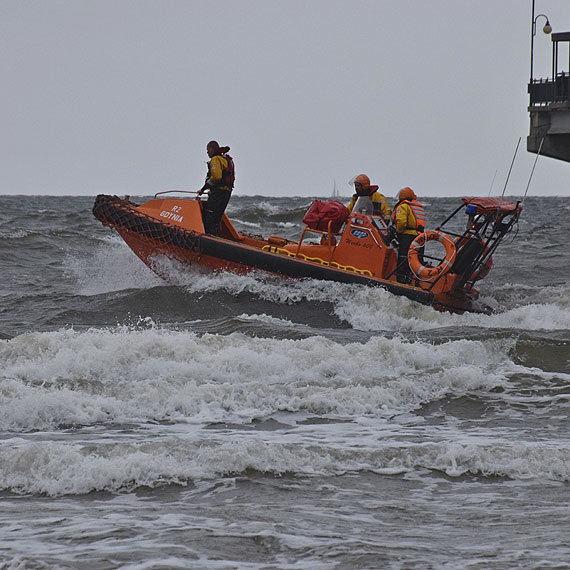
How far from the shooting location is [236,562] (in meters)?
3.63

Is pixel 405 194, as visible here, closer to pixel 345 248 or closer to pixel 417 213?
pixel 417 213

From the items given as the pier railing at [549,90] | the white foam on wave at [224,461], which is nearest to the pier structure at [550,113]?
the pier railing at [549,90]

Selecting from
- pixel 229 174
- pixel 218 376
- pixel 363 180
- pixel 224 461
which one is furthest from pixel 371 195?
pixel 224 461

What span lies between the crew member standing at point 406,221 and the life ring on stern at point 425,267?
0.49 ft

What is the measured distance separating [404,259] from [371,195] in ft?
2.99

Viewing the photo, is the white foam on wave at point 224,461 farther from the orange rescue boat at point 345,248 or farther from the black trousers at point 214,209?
the black trousers at point 214,209

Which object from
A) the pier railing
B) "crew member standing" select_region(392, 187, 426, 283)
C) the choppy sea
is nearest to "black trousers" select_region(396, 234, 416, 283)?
"crew member standing" select_region(392, 187, 426, 283)

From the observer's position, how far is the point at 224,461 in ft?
16.2

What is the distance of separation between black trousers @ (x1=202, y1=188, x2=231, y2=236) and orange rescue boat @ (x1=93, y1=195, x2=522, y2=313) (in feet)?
0.45

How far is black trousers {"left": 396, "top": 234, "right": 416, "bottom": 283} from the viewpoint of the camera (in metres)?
10.5

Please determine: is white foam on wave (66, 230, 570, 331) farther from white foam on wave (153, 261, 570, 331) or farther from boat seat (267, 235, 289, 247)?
boat seat (267, 235, 289, 247)

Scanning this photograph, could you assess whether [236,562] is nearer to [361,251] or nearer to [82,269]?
[361,251]

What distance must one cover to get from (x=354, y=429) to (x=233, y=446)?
101 centimetres

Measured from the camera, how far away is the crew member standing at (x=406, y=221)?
10406mm
